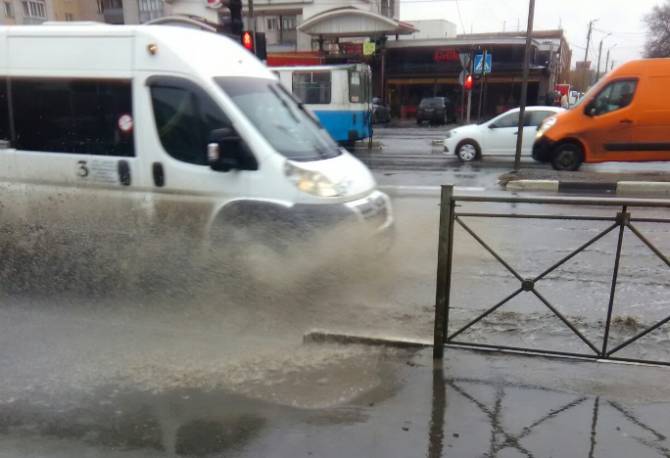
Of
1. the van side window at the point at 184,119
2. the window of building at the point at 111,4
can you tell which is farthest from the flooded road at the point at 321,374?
the window of building at the point at 111,4

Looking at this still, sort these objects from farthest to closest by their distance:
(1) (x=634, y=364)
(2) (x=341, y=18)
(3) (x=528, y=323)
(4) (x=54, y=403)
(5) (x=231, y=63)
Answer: (2) (x=341, y=18)
(5) (x=231, y=63)
(3) (x=528, y=323)
(1) (x=634, y=364)
(4) (x=54, y=403)

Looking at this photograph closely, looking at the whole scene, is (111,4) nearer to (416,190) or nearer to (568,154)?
(416,190)

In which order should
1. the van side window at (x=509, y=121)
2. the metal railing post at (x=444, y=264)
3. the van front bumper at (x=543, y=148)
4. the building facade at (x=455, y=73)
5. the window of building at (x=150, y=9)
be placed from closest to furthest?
the metal railing post at (x=444, y=264) < the van front bumper at (x=543, y=148) < the van side window at (x=509, y=121) < the building facade at (x=455, y=73) < the window of building at (x=150, y=9)

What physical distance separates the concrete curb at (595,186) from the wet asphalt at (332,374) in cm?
446

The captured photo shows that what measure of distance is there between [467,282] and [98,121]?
4028mm

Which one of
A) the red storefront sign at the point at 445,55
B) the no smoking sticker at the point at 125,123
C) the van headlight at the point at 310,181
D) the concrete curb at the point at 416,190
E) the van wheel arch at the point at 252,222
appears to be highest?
the red storefront sign at the point at 445,55

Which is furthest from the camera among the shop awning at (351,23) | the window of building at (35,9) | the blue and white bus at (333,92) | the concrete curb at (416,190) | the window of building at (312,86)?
the window of building at (35,9)

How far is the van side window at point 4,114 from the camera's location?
5305mm

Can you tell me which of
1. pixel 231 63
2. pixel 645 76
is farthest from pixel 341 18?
pixel 231 63

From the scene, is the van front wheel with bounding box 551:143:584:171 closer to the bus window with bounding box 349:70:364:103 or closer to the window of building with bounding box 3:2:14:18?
the bus window with bounding box 349:70:364:103

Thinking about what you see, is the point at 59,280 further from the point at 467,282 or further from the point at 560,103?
the point at 560,103

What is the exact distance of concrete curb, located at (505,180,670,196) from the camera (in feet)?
31.3

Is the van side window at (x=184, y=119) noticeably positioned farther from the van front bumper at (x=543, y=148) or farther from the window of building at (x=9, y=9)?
the window of building at (x=9, y=9)

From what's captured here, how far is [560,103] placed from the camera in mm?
32125
